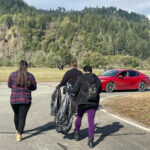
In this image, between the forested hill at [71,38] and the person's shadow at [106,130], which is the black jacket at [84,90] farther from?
the forested hill at [71,38]

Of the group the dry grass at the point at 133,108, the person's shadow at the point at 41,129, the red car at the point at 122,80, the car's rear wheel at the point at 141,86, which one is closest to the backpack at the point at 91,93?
the person's shadow at the point at 41,129

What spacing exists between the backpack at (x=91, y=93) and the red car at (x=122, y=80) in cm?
1012

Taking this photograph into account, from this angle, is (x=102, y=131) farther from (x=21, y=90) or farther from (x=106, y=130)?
(x=21, y=90)

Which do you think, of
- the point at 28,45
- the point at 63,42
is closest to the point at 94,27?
the point at 63,42

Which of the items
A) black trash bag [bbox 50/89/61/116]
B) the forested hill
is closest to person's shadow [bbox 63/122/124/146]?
black trash bag [bbox 50/89/61/116]

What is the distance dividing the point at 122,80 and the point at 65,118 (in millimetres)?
10756

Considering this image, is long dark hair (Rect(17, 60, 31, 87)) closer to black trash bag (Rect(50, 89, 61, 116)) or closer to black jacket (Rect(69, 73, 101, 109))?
black jacket (Rect(69, 73, 101, 109))

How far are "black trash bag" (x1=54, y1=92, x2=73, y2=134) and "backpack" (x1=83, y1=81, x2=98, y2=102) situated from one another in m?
0.72

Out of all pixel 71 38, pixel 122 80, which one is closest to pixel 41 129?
pixel 122 80

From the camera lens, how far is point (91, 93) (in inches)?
195

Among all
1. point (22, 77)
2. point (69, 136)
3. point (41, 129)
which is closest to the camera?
point (22, 77)

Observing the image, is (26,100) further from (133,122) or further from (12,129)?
(133,122)

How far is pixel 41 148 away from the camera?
4879 mm

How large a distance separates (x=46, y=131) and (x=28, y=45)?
170 meters
